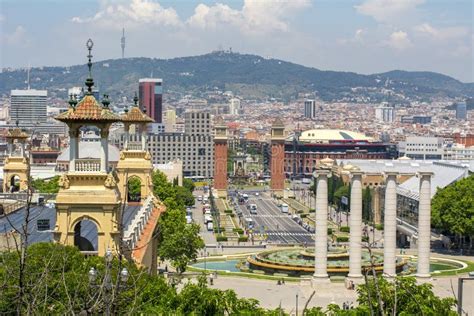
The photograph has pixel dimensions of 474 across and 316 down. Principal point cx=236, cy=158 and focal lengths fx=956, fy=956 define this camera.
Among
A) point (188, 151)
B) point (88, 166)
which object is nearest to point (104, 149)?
point (88, 166)

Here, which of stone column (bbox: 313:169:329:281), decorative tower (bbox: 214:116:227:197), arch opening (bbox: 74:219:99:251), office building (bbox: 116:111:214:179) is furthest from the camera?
office building (bbox: 116:111:214:179)

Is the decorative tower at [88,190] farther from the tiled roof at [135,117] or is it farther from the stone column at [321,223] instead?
the stone column at [321,223]

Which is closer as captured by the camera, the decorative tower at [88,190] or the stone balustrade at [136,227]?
the decorative tower at [88,190]

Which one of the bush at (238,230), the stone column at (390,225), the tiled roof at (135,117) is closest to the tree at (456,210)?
the stone column at (390,225)

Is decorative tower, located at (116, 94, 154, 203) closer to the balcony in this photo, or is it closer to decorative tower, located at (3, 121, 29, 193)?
decorative tower, located at (3, 121, 29, 193)

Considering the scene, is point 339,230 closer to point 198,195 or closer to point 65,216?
point 198,195

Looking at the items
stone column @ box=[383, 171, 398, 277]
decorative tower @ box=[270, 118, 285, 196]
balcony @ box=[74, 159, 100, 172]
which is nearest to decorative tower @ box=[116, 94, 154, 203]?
stone column @ box=[383, 171, 398, 277]
